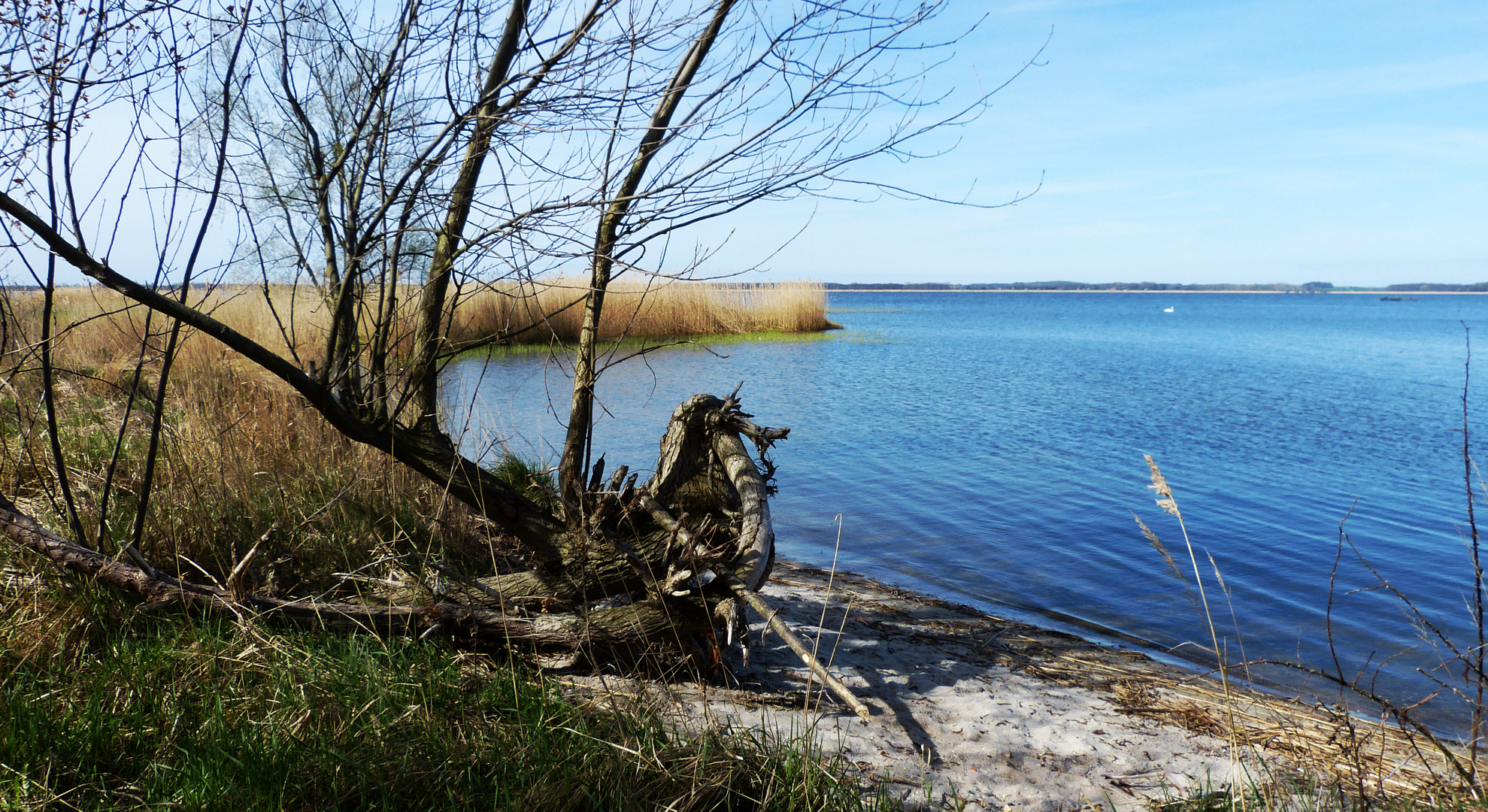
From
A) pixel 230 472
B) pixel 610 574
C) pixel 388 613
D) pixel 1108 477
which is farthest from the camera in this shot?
pixel 1108 477

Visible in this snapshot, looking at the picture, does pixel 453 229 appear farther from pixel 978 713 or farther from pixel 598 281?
pixel 978 713

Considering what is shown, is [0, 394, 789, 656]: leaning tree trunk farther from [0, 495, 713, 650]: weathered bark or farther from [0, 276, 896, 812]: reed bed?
[0, 276, 896, 812]: reed bed

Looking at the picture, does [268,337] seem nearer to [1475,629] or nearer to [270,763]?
[270,763]

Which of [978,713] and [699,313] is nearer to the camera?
[978,713]

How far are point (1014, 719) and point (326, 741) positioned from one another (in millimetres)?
2565

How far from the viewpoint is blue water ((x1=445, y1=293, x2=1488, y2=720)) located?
18.7ft

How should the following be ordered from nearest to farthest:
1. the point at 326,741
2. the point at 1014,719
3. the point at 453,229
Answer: the point at 326,741, the point at 1014,719, the point at 453,229

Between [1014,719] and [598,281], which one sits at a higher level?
[598,281]

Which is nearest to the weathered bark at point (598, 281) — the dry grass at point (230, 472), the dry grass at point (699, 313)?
the dry grass at point (230, 472)

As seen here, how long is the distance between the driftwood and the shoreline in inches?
7.9

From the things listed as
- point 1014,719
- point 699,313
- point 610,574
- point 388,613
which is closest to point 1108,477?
point 1014,719

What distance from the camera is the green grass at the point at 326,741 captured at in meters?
2.24

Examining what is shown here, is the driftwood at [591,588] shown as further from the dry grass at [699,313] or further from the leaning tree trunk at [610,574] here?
the dry grass at [699,313]

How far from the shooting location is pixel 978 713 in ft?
11.5
